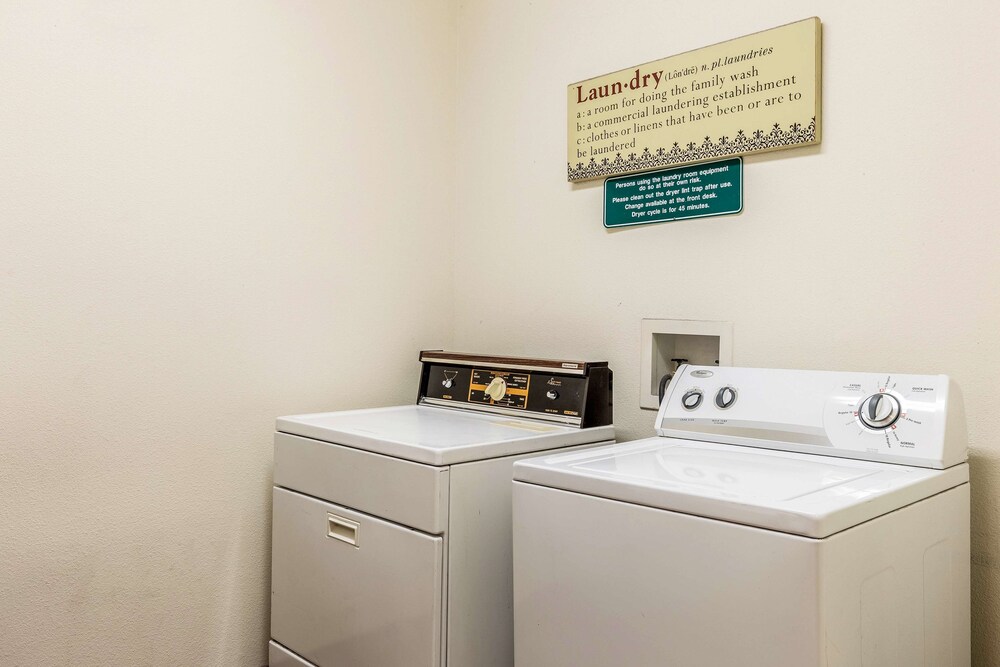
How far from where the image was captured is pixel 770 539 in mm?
906

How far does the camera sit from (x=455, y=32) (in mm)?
2293

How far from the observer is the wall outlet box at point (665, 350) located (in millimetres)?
1679

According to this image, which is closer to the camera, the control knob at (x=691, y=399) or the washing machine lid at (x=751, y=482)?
the washing machine lid at (x=751, y=482)

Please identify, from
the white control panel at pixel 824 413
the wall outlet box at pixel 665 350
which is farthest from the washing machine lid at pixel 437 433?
the white control panel at pixel 824 413

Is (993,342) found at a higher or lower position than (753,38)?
lower

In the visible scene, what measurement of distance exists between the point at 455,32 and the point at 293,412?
130 cm

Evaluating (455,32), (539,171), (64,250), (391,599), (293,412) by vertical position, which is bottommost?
(391,599)

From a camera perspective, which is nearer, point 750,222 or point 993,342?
point 993,342

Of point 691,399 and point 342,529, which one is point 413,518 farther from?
point 691,399

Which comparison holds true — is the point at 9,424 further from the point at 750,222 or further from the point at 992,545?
the point at 992,545

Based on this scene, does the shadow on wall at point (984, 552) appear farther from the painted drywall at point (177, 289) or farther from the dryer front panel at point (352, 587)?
the painted drywall at point (177, 289)

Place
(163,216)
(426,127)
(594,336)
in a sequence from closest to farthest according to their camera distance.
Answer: (163,216) → (594,336) → (426,127)

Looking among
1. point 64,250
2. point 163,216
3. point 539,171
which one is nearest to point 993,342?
point 539,171

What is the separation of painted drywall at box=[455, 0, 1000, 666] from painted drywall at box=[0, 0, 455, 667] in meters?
0.39
